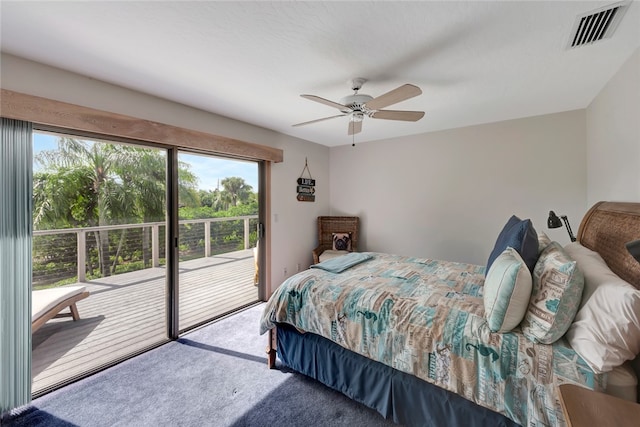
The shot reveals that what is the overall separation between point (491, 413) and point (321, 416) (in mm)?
1035

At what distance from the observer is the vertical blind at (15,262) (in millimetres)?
1710

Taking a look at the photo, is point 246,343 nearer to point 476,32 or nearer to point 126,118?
point 126,118

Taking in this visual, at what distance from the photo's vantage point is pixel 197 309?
3.34m

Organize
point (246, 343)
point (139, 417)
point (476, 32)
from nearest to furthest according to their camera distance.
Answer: point (476, 32) → point (139, 417) → point (246, 343)

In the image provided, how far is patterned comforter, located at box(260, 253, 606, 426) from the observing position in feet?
Result: 4.03

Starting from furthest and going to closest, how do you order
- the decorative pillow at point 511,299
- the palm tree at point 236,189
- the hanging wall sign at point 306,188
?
the hanging wall sign at point 306,188
the palm tree at point 236,189
the decorative pillow at point 511,299

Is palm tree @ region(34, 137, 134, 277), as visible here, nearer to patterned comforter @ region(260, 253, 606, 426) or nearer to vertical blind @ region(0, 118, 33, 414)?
vertical blind @ region(0, 118, 33, 414)

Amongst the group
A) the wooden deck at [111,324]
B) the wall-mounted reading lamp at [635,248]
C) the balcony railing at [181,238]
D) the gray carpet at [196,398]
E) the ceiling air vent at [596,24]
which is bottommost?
the gray carpet at [196,398]

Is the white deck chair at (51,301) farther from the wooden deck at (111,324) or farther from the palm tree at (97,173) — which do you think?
the palm tree at (97,173)

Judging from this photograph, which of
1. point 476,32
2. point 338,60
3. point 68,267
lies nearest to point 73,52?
point 68,267

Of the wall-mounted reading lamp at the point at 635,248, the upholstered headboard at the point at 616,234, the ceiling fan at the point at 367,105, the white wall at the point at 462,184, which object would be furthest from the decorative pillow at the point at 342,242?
the wall-mounted reading lamp at the point at 635,248

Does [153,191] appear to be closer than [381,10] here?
No

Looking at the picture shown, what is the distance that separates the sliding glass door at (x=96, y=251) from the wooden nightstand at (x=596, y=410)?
3.16 meters

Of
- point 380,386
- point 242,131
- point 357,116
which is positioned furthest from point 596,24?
point 242,131
